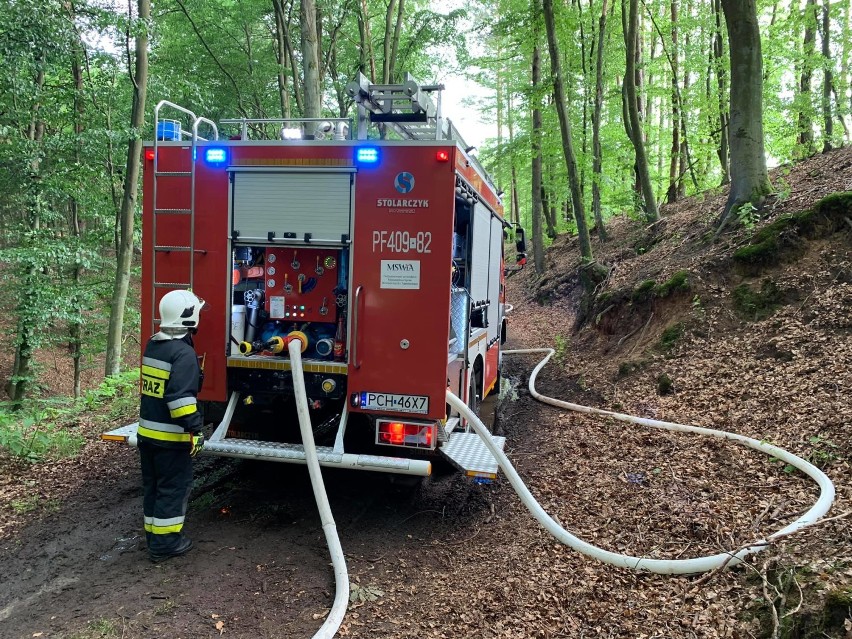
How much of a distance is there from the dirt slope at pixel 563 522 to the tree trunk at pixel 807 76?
22.5 ft

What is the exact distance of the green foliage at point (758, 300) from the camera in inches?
265

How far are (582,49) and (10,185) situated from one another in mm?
14817

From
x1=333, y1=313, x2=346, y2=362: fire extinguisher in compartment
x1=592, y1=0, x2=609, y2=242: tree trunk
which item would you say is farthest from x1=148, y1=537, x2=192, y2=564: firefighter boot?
x1=592, y1=0, x2=609, y2=242: tree trunk

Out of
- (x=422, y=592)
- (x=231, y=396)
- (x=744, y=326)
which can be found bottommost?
(x=422, y=592)

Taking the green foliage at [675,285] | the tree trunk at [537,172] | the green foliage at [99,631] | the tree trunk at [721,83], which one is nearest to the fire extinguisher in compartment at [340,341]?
the green foliage at [99,631]

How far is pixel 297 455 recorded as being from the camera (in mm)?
4535

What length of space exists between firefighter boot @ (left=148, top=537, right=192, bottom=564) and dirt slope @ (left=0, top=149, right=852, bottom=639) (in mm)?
95

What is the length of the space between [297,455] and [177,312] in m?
1.44

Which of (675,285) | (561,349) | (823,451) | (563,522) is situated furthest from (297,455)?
(561,349)

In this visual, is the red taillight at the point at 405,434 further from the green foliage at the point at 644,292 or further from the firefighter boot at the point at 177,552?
the green foliage at the point at 644,292

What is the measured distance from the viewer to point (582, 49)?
1611cm

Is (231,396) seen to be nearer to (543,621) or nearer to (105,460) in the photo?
(105,460)

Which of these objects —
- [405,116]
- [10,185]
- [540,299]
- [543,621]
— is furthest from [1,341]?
[543,621]

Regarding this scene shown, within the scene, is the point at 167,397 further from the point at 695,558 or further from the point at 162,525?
the point at 695,558
